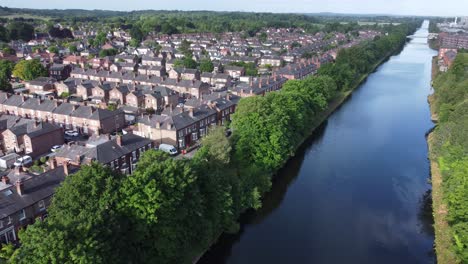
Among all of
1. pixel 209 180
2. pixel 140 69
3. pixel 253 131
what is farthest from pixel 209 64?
pixel 209 180

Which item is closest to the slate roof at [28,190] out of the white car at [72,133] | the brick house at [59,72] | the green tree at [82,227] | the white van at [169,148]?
the green tree at [82,227]

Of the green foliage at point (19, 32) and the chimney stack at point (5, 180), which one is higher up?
the green foliage at point (19, 32)

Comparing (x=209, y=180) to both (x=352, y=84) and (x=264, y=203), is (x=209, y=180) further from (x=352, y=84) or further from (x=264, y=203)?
(x=352, y=84)

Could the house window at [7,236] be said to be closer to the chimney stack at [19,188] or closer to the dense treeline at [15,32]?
the chimney stack at [19,188]

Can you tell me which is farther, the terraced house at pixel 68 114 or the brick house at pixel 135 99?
the brick house at pixel 135 99

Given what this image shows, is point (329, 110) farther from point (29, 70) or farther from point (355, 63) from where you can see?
point (29, 70)

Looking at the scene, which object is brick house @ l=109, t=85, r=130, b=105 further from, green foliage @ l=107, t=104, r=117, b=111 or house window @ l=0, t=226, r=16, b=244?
house window @ l=0, t=226, r=16, b=244
